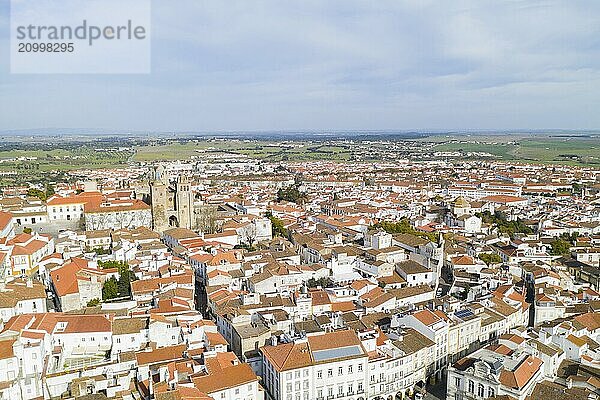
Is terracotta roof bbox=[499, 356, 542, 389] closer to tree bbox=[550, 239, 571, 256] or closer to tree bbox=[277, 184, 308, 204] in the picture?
tree bbox=[550, 239, 571, 256]

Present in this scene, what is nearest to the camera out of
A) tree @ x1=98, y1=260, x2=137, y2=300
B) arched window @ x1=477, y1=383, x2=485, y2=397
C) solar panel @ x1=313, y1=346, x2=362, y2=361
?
arched window @ x1=477, y1=383, x2=485, y2=397

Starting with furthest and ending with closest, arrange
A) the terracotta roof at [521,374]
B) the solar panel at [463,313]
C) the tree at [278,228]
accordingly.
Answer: the tree at [278,228] < the solar panel at [463,313] < the terracotta roof at [521,374]

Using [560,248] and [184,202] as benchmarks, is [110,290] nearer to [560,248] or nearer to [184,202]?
[184,202]

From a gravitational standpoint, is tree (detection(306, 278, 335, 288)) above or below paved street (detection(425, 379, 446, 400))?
above

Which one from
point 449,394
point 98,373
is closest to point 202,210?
point 98,373

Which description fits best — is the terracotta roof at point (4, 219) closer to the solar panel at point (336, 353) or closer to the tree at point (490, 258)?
the solar panel at point (336, 353)

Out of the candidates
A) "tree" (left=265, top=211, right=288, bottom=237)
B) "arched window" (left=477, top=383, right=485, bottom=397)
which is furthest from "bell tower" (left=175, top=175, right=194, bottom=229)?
"arched window" (left=477, top=383, right=485, bottom=397)

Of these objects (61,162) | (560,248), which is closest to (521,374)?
(560,248)

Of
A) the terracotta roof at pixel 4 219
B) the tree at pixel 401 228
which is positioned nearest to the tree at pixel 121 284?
the terracotta roof at pixel 4 219
